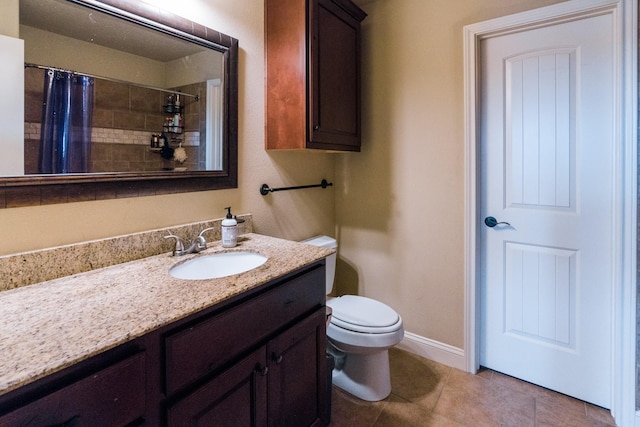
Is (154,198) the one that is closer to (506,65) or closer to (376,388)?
(376,388)

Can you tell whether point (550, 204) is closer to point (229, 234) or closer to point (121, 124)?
point (229, 234)

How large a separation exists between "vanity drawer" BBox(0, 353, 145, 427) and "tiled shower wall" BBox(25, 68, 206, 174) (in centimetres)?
73

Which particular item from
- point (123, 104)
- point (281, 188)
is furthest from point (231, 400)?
point (281, 188)

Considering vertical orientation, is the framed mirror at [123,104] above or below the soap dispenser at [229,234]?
above

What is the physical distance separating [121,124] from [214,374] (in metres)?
0.94

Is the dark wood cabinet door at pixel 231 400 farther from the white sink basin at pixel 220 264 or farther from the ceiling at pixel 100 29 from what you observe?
the ceiling at pixel 100 29

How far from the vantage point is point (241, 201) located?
1.79 m

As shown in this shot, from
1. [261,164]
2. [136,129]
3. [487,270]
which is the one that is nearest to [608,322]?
[487,270]

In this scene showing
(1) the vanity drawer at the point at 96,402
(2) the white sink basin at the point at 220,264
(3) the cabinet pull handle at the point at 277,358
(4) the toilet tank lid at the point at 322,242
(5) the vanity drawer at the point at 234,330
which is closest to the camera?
(1) the vanity drawer at the point at 96,402

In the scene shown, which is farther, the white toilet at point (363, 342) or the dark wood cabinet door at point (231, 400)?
the white toilet at point (363, 342)

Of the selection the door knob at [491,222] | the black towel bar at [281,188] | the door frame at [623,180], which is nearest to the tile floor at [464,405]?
the door frame at [623,180]

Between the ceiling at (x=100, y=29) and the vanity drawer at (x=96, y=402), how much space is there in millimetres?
1077

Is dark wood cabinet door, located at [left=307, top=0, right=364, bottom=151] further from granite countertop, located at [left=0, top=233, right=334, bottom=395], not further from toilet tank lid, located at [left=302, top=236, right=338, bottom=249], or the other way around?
granite countertop, located at [left=0, top=233, right=334, bottom=395]

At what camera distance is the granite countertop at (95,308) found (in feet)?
2.17
